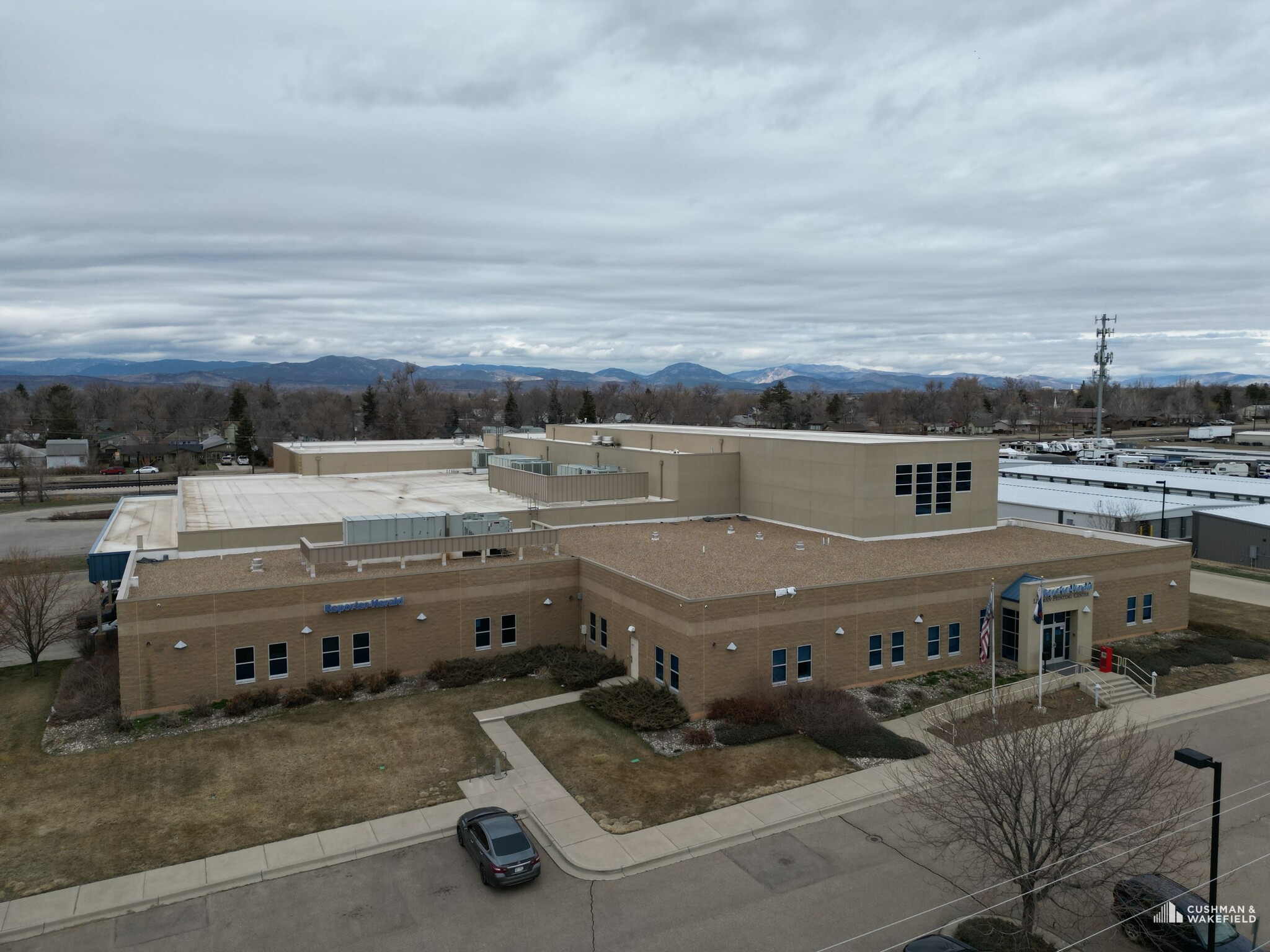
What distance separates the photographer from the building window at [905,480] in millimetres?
39938

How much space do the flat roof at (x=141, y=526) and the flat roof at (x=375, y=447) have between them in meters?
13.8

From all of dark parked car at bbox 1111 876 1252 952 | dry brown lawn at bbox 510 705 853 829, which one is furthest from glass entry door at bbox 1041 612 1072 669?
dark parked car at bbox 1111 876 1252 952

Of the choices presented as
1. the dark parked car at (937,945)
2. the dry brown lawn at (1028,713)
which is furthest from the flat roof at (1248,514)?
the dark parked car at (937,945)

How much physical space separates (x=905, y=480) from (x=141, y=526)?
38752 mm

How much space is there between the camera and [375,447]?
71.4 meters

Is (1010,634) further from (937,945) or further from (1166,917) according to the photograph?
(937,945)

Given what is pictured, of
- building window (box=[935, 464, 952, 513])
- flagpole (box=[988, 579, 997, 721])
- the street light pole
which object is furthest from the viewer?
building window (box=[935, 464, 952, 513])

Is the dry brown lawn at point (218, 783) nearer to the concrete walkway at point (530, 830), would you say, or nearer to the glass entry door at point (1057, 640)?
the concrete walkway at point (530, 830)

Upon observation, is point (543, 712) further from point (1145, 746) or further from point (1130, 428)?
point (1130, 428)

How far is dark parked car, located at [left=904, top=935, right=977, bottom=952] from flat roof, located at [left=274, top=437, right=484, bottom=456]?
5730 centimetres

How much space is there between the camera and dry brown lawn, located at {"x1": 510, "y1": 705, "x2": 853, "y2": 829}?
22.0 metres

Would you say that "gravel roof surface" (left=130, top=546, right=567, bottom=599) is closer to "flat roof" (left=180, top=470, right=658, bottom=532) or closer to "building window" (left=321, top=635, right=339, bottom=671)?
"building window" (left=321, top=635, right=339, bottom=671)

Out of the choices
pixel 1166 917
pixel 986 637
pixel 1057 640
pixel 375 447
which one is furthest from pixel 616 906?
pixel 375 447

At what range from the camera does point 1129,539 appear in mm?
39938
